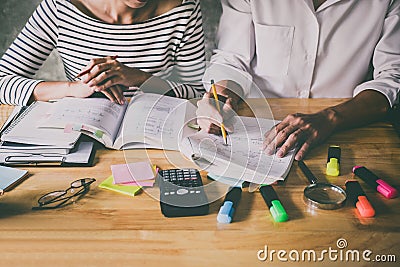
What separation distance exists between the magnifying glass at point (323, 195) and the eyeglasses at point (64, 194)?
1.51ft

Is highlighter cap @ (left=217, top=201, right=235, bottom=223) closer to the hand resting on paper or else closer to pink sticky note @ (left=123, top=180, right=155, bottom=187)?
pink sticky note @ (left=123, top=180, right=155, bottom=187)

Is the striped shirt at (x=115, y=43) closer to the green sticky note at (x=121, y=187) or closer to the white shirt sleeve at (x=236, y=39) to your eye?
the white shirt sleeve at (x=236, y=39)

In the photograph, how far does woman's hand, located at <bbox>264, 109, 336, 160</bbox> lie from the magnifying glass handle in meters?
0.03

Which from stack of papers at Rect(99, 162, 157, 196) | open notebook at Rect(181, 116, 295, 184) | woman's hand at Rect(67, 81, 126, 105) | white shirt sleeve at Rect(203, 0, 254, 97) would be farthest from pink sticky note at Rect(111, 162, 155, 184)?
white shirt sleeve at Rect(203, 0, 254, 97)

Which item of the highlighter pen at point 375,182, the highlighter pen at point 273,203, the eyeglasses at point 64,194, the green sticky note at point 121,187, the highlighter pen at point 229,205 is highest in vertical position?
the eyeglasses at point 64,194

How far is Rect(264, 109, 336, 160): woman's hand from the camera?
4.34 feet

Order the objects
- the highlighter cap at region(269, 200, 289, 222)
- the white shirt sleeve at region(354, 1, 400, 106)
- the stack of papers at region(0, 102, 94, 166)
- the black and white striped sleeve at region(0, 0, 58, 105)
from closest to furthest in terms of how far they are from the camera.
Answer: the highlighter cap at region(269, 200, 289, 222) < the stack of papers at region(0, 102, 94, 166) < the white shirt sleeve at region(354, 1, 400, 106) < the black and white striped sleeve at region(0, 0, 58, 105)

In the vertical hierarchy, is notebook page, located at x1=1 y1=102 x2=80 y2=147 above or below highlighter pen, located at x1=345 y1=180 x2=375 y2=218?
above

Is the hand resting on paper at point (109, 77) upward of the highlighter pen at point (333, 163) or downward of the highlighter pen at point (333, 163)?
upward

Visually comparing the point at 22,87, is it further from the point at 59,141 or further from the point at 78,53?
the point at 59,141

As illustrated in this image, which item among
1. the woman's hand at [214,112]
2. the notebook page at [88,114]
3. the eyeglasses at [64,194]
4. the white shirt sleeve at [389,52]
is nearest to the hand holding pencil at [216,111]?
the woman's hand at [214,112]

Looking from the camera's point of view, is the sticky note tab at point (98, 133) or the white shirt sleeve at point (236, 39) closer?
the sticky note tab at point (98, 133)

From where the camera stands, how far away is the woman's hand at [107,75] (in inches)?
61.5

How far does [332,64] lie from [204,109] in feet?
1.87
